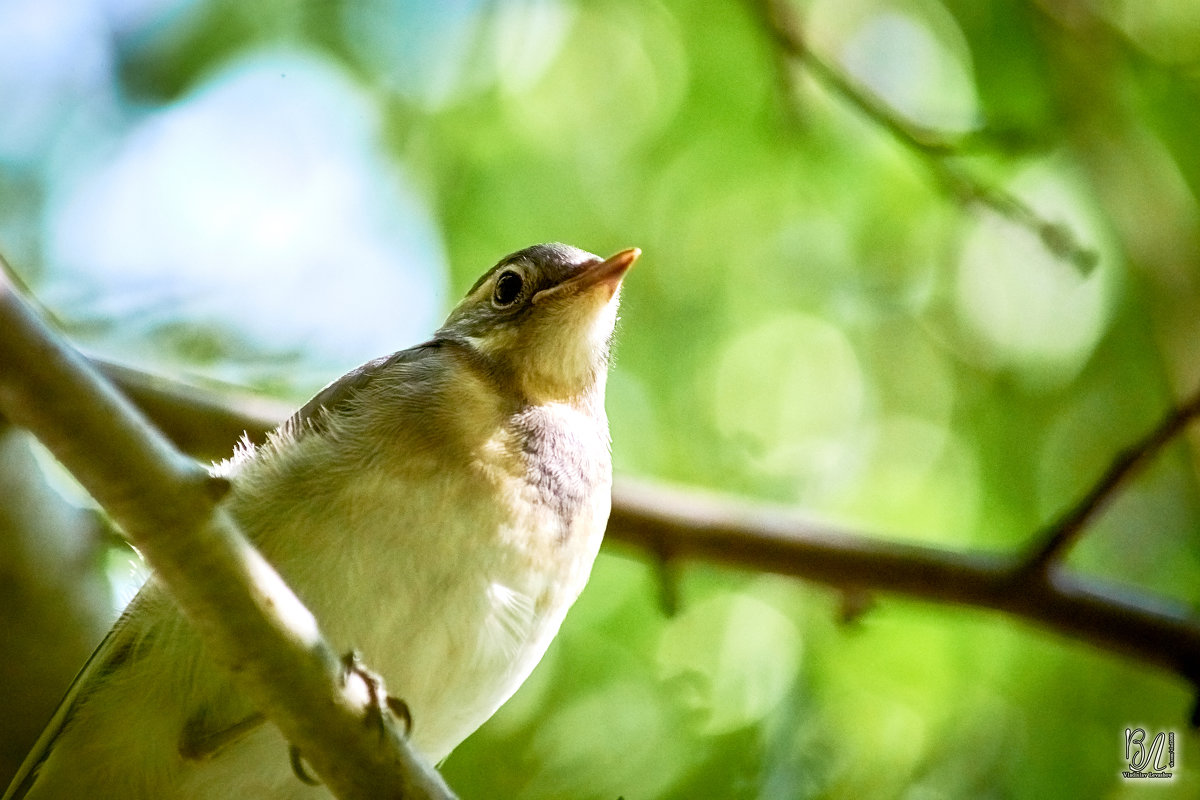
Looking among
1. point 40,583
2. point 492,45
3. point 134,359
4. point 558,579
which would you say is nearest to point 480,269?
point 492,45

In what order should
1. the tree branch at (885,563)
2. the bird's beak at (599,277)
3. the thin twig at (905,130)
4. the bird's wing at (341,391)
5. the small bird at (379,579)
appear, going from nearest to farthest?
the small bird at (379,579)
the bird's wing at (341,391)
the tree branch at (885,563)
the bird's beak at (599,277)
the thin twig at (905,130)

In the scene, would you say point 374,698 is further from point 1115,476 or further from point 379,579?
point 1115,476

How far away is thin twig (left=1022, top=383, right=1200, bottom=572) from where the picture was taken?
3398 mm

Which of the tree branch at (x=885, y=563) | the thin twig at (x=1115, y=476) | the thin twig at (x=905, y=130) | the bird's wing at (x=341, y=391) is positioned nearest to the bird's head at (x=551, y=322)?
the bird's wing at (x=341, y=391)

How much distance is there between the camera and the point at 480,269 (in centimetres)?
638

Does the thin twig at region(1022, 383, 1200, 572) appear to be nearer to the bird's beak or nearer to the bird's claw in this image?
the bird's beak

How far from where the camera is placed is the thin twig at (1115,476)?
11.1ft

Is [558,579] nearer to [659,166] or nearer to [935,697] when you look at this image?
[935,697]

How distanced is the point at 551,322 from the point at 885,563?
4.74 ft

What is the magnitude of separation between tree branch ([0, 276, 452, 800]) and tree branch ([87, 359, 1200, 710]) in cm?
188

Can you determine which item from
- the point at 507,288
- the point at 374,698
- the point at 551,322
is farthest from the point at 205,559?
the point at 507,288

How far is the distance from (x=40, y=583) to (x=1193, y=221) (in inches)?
209

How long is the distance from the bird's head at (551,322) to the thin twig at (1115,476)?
1633 mm

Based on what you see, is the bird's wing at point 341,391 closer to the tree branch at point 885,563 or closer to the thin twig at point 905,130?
the tree branch at point 885,563
